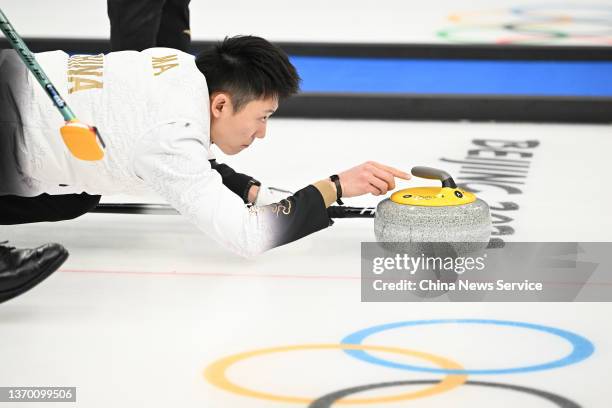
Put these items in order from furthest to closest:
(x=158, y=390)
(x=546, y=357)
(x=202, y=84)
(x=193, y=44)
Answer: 1. (x=193, y=44)
2. (x=202, y=84)
3. (x=546, y=357)
4. (x=158, y=390)

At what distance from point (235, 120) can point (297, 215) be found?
215 millimetres

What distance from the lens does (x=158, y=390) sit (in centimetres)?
164

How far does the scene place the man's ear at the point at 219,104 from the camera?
2096 mm

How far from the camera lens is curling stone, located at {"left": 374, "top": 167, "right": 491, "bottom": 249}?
206 centimetres

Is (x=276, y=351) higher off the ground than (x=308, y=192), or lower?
lower

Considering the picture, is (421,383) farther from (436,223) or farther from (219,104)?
(219,104)

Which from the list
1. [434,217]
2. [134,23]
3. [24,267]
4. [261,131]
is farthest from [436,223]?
[134,23]

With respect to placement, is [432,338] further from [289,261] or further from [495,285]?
[289,261]

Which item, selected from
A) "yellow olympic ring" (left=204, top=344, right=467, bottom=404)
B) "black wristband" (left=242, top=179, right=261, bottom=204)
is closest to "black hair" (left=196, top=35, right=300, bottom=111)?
"black wristband" (left=242, top=179, right=261, bottom=204)

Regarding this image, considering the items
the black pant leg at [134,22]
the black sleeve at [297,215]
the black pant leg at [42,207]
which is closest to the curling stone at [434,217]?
the black sleeve at [297,215]

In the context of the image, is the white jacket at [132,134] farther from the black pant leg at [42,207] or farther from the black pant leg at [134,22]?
the black pant leg at [134,22]

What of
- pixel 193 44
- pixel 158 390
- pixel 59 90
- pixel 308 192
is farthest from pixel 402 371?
pixel 193 44

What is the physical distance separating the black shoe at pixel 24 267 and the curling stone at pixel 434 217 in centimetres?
61

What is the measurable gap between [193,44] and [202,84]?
2358 millimetres
